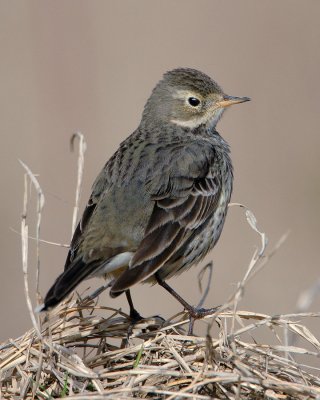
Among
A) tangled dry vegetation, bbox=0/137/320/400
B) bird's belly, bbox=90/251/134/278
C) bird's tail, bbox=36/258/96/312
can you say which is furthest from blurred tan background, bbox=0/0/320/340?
tangled dry vegetation, bbox=0/137/320/400

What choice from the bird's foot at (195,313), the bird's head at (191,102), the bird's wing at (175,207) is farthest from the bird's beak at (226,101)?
the bird's foot at (195,313)

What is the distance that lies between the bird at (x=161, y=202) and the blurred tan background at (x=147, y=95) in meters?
4.94

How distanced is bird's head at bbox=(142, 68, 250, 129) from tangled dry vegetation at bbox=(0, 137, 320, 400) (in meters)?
2.61

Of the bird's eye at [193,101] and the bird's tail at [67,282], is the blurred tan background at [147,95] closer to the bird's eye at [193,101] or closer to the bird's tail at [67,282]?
the bird's eye at [193,101]

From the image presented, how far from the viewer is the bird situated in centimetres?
664

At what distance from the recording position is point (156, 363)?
566 centimetres

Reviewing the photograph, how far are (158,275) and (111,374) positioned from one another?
6.07 feet

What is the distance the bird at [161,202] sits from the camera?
6.64 metres

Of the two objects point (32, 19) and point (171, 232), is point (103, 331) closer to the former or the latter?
point (171, 232)

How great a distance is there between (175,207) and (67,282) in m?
1.34

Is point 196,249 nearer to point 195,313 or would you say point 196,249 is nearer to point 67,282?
point 195,313

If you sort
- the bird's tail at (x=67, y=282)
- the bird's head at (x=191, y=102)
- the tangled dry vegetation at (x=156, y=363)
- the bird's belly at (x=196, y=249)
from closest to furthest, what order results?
the tangled dry vegetation at (x=156, y=363) → the bird's tail at (x=67, y=282) → the bird's belly at (x=196, y=249) → the bird's head at (x=191, y=102)

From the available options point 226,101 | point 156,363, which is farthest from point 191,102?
point 156,363

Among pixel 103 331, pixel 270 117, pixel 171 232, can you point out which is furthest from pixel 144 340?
pixel 270 117
